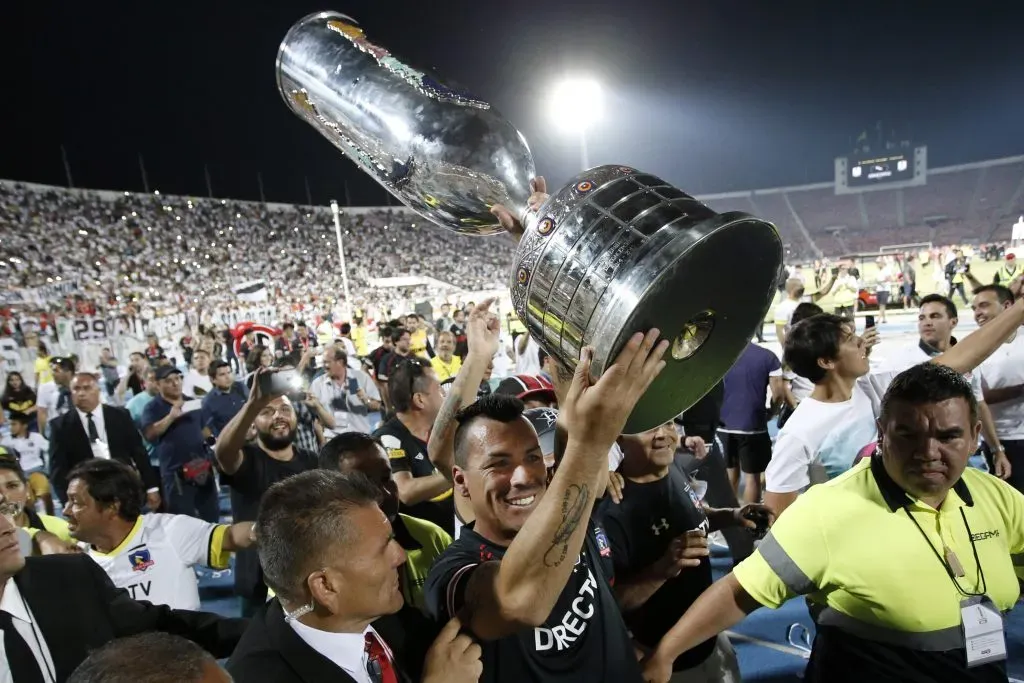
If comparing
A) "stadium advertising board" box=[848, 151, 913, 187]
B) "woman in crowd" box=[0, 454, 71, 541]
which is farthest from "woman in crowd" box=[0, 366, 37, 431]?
"stadium advertising board" box=[848, 151, 913, 187]

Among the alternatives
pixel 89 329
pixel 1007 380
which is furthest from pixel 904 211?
pixel 89 329

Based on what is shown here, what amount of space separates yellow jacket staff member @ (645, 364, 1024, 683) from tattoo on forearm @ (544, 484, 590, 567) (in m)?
0.80

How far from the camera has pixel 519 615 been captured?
1335 mm

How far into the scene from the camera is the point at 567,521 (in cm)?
128

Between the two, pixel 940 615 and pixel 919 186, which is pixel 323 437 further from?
pixel 919 186

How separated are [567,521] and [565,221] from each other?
24.1 inches

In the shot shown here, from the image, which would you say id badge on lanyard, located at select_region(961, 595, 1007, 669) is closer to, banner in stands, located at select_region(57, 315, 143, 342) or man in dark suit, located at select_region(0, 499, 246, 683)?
man in dark suit, located at select_region(0, 499, 246, 683)

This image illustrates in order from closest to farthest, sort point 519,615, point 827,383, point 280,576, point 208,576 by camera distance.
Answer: point 519,615
point 280,576
point 827,383
point 208,576

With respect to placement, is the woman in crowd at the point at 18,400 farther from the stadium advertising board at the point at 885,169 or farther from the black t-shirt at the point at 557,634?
the stadium advertising board at the point at 885,169

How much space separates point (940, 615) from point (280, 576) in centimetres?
176

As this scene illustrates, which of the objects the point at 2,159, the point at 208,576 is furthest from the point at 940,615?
the point at 2,159

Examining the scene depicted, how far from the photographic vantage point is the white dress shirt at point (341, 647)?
1.46 m

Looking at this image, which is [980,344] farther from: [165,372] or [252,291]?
[252,291]

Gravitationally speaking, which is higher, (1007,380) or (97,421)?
(97,421)
